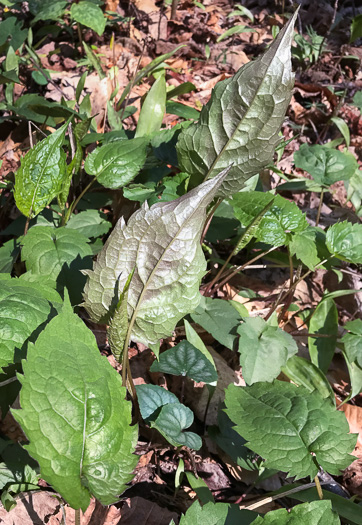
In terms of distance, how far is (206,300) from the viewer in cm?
184

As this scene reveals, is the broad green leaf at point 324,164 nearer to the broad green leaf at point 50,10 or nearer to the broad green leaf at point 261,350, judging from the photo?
the broad green leaf at point 261,350

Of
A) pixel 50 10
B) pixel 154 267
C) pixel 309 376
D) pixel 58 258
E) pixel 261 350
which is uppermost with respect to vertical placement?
pixel 50 10

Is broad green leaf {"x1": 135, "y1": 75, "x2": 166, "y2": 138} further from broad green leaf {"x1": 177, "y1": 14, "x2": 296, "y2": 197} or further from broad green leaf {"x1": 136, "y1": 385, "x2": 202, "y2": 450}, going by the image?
broad green leaf {"x1": 136, "y1": 385, "x2": 202, "y2": 450}

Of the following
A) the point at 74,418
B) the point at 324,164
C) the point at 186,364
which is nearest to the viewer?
the point at 74,418

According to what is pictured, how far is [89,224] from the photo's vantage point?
1975mm

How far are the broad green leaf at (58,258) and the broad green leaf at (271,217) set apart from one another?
629 mm

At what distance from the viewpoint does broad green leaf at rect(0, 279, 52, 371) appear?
1.12 metres

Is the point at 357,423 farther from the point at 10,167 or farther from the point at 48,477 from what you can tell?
the point at 10,167

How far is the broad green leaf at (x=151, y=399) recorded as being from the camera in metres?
1.33

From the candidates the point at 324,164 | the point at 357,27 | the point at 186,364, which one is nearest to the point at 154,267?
the point at 186,364

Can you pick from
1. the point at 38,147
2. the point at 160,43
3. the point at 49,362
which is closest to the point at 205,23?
the point at 160,43

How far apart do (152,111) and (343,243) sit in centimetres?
115

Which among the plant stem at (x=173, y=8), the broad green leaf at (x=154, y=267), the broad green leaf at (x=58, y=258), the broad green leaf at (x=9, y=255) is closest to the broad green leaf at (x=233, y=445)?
the broad green leaf at (x=154, y=267)

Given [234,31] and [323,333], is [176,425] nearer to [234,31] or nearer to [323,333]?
[323,333]
